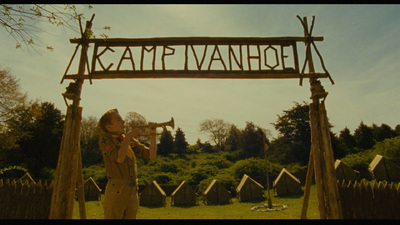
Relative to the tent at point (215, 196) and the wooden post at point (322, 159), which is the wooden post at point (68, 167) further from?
the tent at point (215, 196)

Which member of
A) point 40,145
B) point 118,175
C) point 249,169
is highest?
point 40,145

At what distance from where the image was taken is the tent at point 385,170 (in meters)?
15.5

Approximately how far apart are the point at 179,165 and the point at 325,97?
75.2ft

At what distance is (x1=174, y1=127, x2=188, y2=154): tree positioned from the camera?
131ft

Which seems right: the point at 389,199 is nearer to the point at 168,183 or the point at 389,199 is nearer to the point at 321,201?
the point at 321,201

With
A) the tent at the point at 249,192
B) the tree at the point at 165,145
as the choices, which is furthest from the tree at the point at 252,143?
the tent at the point at 249,192

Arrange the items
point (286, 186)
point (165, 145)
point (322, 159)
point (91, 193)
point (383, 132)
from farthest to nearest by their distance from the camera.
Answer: point (165, 145), point (383, 132), point (91, 193), point (286, 186), point (322, 159)

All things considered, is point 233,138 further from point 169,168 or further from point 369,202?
point 369,202

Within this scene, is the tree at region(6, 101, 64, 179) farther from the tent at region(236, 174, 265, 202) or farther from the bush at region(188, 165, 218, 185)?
the tent at region(236, 174, 265, 202)

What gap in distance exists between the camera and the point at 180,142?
40594 mm

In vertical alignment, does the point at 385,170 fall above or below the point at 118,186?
below

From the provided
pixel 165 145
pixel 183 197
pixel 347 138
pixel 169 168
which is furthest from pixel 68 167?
pixel 347 138

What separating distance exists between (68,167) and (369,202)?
6.68 m

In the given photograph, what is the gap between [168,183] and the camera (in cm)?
2042
